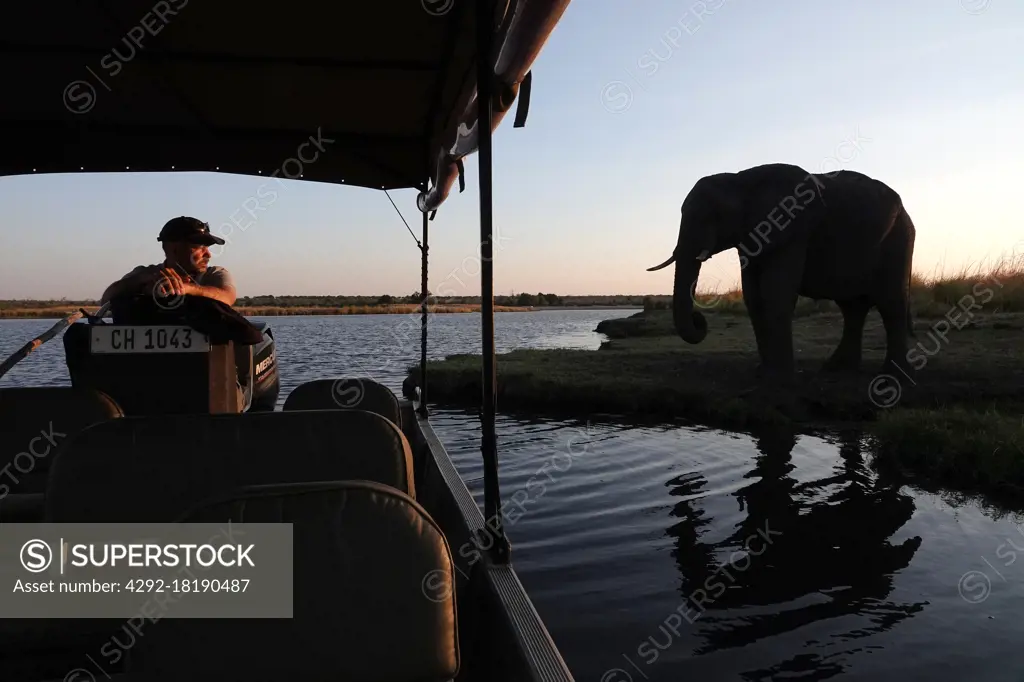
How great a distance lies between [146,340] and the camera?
2.97m

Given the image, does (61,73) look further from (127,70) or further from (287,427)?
(287,427)

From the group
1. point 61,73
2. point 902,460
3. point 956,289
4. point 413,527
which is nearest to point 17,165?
point 61,73

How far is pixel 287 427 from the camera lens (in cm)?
212

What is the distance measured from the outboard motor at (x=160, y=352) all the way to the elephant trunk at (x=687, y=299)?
871 cm

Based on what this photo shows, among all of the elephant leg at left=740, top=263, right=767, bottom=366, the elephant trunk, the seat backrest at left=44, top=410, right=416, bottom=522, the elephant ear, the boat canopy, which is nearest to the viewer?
the seat backrest at left=44, top=410, right=416, bottom=522

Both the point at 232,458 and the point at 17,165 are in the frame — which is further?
the point at 17,165

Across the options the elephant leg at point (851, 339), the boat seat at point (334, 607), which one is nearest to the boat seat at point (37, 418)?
the boat seat at point (334, 607)

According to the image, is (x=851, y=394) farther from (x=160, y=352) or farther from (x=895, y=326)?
(x=160, y=352)

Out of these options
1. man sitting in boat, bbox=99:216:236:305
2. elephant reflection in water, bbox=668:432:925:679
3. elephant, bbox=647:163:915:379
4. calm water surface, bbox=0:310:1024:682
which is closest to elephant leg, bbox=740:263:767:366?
elephant, bbox=647:163:915:379

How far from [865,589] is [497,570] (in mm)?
2842

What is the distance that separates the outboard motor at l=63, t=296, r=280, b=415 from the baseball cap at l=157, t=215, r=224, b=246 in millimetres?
634

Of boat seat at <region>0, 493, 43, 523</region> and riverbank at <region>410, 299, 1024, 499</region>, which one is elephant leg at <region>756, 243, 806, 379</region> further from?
boat seat at <region>0, 493, 43, 523</region>

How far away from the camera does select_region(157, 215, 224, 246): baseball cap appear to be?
354cm

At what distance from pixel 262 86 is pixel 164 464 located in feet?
10.8
